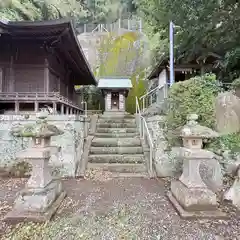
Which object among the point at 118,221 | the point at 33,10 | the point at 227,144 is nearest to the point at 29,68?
the point at 33,10

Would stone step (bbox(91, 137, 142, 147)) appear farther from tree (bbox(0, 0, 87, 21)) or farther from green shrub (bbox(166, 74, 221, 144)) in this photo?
tree (bbox(0, 0, 87, 21))

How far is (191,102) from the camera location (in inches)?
191

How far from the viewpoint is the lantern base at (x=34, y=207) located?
9.14 ft

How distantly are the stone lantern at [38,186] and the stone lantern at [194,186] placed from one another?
6.92ft

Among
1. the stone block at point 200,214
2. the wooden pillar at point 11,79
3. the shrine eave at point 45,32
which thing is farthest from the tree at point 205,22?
the wooden pillar at point 11,79

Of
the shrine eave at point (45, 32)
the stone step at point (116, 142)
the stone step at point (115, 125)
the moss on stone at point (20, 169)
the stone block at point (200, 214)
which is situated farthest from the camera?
the stone step at point (115, 125)

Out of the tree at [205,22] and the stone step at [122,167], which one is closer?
the stone step at [122,167]

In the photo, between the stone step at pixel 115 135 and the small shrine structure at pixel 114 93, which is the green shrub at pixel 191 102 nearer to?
the stone step at pixel 115 135

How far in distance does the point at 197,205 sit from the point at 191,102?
2587 millimetres

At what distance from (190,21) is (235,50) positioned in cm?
200

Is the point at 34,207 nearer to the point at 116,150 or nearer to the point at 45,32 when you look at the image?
the point at 116,150

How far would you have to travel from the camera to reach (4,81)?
711 centimetres

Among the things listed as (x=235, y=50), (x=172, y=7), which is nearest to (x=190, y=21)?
(x=172, y=7)

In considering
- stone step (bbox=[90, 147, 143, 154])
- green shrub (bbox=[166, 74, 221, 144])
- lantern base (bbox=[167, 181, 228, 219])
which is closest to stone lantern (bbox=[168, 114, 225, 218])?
lantern base (bbox=[167, 181, 228, 219])
